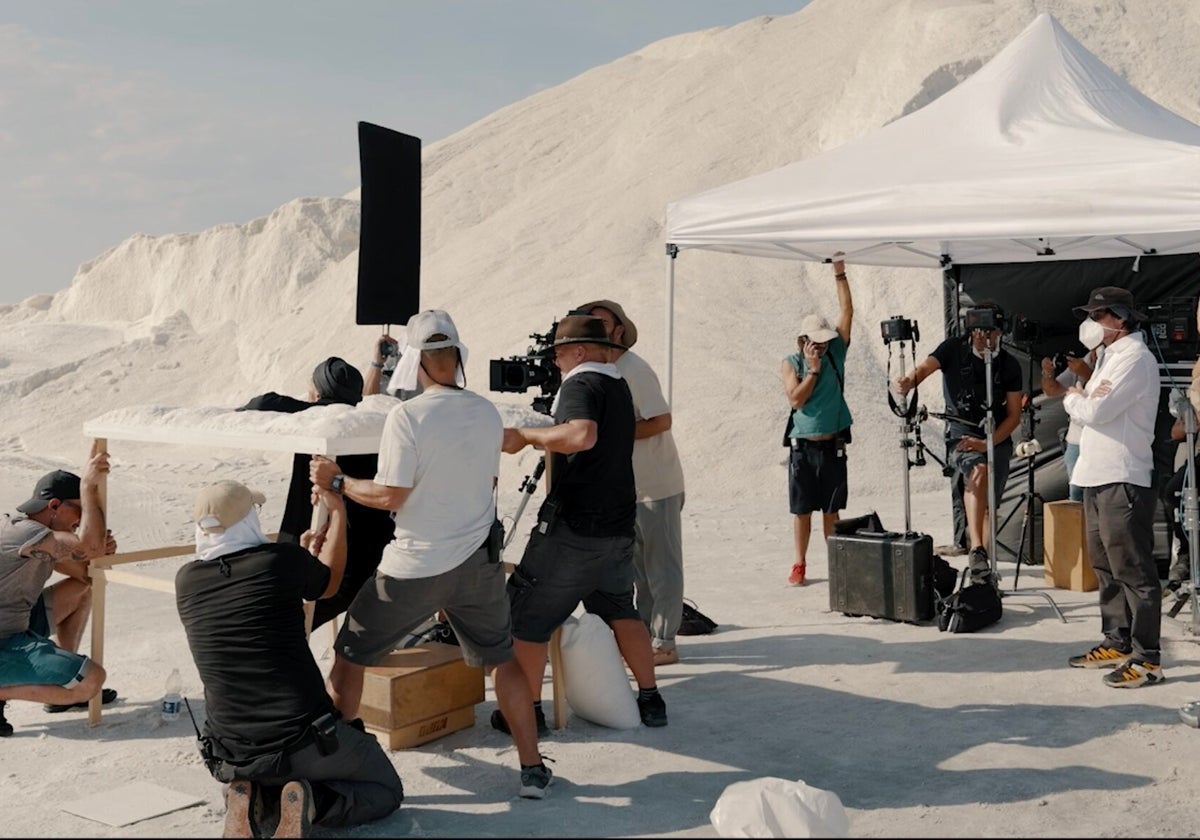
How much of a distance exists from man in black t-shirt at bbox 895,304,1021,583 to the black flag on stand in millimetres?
3309

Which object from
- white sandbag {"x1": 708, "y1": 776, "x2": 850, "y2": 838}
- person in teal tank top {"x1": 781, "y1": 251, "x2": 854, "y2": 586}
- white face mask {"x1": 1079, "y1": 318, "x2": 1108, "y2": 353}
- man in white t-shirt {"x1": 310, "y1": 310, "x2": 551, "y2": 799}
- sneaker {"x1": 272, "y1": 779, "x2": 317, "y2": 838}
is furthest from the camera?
person in teal tank top {"x1": 781, "y1": 251, "x2": 854, "y2": 586}

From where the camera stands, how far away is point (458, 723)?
196 inches

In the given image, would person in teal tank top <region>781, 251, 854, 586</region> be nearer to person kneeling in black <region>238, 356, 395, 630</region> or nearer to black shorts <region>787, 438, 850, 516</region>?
black shorts <region>787, 438, 850, 516</region>

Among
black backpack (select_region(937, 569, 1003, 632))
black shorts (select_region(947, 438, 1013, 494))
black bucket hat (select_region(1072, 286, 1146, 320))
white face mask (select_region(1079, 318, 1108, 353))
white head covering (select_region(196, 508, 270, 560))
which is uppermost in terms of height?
black bucket hat (select_region(1072, 286, 1146, 320))

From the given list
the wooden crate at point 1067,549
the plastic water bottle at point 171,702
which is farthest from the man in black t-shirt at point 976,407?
the plastic water bottle at point 171,702

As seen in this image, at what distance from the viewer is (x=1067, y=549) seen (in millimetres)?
7832

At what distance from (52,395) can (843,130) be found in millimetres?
20390

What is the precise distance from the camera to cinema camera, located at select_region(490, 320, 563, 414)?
15.0ft

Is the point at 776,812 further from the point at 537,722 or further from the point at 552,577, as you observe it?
the point at 537,722

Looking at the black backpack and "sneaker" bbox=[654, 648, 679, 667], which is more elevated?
the black backpack

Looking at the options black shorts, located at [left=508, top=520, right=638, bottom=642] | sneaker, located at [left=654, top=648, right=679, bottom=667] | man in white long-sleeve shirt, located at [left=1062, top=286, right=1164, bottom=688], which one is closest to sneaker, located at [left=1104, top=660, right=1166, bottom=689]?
man in white long-sleeve shirt, located at [left=1062, top=286, right=1164, bottom=688]

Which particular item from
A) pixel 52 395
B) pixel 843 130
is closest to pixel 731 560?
pixel 843 130

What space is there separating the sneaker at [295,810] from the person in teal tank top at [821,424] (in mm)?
4749

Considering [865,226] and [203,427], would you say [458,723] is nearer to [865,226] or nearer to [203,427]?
[203,427]
